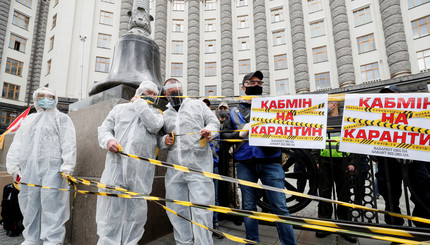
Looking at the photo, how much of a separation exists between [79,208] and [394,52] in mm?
21906

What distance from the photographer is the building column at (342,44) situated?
721 inches

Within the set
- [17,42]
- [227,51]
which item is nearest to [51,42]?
[17,42]

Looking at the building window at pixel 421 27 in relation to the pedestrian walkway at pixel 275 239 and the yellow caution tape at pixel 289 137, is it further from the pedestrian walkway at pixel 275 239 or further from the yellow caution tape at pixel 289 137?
the yellow caution tape at pixel 289 137

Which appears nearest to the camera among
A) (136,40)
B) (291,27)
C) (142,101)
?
(142,101)

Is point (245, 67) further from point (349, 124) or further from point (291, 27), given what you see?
point (349, 124)

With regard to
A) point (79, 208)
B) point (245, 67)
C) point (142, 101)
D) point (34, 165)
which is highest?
point (245, 67)

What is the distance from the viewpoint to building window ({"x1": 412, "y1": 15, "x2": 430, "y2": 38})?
52.8 feet

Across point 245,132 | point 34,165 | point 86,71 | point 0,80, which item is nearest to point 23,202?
point 34,165

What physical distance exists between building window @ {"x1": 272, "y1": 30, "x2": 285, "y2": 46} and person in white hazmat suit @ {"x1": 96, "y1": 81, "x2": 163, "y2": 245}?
72.9ft

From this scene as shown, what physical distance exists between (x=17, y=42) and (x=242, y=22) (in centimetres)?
2333

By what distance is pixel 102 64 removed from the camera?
846 inches

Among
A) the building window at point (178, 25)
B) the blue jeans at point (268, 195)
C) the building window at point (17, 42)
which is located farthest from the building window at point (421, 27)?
the building window at point (17, 42)

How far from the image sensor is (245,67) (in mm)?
22719

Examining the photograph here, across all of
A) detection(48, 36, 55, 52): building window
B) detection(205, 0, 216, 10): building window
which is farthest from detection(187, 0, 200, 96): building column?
detection(48, 36, 55, 52): building window
